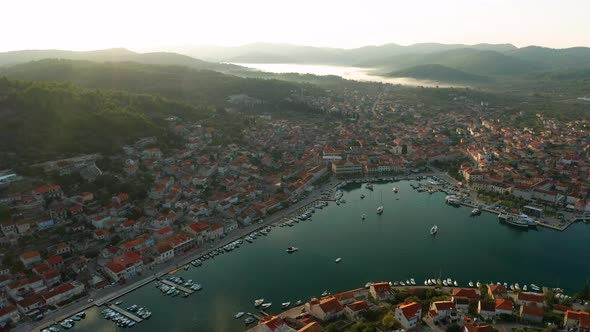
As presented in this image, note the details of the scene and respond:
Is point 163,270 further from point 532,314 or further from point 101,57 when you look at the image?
point 101,57

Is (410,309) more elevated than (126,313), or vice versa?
(410,309)

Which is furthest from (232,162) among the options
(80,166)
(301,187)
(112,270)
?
(112,270)

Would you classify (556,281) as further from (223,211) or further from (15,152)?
(15,152)

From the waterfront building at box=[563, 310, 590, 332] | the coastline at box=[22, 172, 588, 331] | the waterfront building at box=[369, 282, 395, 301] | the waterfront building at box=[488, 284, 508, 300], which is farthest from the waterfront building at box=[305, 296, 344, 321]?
the waterfront building at box=[563, 310, 590, 332]

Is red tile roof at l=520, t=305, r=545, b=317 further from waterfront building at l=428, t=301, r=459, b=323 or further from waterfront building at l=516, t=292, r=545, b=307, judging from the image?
waterfront building at l=428, t=301, r=459, b=323

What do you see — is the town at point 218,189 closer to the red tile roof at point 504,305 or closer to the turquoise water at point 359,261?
the red tile roof at point 504,305

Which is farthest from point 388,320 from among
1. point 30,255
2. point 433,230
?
point 30,255
